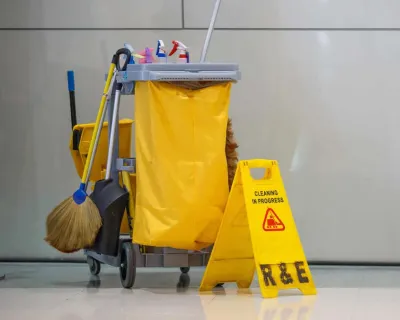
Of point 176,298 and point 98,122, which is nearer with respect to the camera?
point 176,298

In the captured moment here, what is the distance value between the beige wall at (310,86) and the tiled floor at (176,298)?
1.11 feet

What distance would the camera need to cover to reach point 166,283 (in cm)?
467

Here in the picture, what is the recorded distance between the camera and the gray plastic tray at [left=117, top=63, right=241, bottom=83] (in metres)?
4.21

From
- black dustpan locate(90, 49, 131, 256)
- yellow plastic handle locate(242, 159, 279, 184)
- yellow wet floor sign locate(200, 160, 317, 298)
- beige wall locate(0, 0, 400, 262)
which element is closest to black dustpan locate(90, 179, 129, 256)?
black dustpan locate(90, 49, 131, 256)

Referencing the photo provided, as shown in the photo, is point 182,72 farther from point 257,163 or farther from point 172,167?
point 257,163

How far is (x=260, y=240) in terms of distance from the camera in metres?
4.13

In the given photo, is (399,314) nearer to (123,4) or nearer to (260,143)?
(260,143)

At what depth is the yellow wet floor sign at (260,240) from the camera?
4113mm

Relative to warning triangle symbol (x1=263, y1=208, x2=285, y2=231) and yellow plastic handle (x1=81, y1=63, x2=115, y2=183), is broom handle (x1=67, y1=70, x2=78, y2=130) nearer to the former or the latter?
yellow plastic handle (x1=81, y1=63, x2=115, y2=183)

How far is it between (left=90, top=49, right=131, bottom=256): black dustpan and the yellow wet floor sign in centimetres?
48

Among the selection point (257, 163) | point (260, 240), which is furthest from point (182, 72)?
point (260, 240)

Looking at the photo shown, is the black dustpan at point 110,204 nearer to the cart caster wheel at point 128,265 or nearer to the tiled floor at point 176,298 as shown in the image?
the cart caster wheel at point 128,265

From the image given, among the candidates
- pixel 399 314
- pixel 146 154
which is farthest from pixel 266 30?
pixel 399 314

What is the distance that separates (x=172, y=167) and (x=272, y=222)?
50 cm
